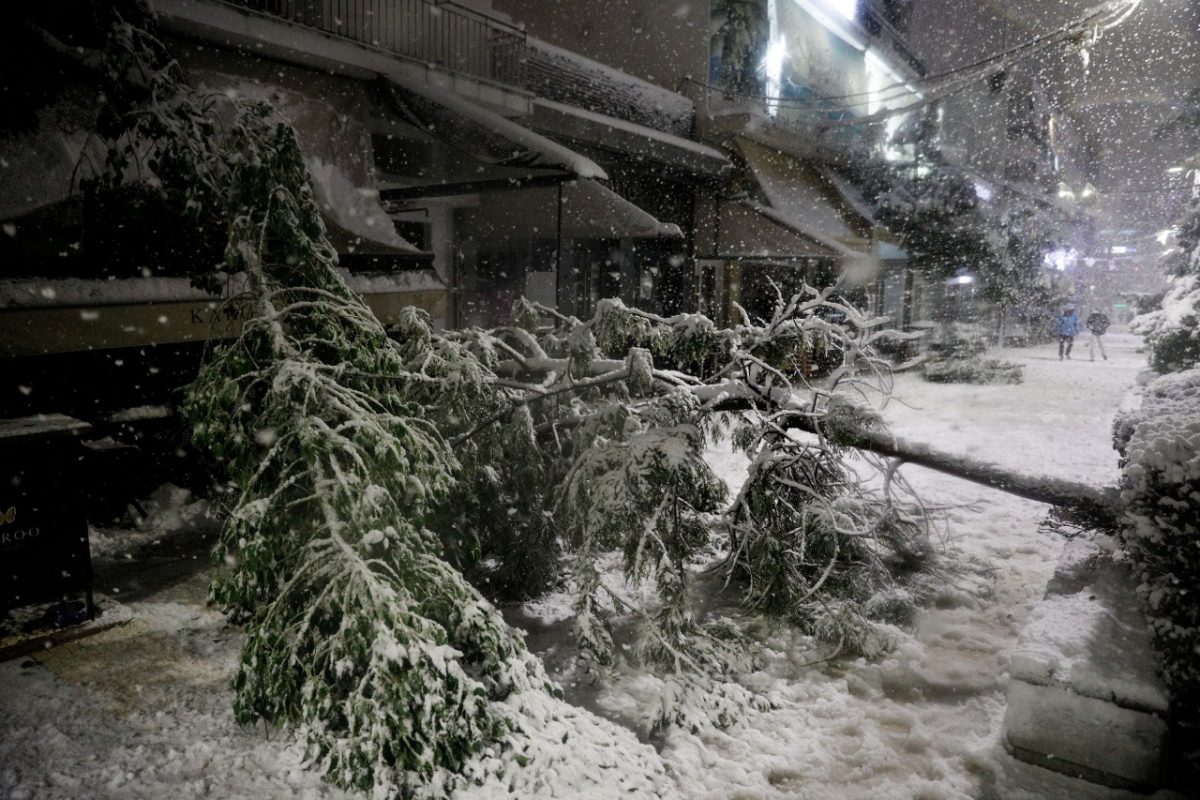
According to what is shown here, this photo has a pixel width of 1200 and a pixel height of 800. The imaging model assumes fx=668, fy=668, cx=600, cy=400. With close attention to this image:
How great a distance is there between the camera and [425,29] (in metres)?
10.5

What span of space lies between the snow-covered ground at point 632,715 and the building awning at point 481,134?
17.1 ft

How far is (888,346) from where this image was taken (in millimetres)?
19938

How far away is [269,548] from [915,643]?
4.42 metres

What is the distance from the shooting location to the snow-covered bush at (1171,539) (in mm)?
3340

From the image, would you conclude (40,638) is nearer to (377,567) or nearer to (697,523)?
(377,567)

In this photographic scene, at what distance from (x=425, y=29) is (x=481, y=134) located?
3.73m

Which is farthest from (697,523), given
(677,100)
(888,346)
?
(888,346)

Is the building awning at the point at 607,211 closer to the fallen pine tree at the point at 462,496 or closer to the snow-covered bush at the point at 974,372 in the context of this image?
the fallen pine tree at the point at 462,496

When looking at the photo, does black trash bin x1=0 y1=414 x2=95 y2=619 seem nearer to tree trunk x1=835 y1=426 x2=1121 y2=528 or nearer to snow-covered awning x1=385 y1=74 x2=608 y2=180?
tree trunk x1=835 y1=426 x2=1121 y2=528

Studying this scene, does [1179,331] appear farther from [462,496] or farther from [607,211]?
[462,496]

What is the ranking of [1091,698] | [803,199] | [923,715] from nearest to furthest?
[1091,698]
[923,715]
[803,199]

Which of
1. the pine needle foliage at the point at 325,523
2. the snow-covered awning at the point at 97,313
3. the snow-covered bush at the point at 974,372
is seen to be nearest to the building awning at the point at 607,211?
the snow-covered awning at the point at 97,313

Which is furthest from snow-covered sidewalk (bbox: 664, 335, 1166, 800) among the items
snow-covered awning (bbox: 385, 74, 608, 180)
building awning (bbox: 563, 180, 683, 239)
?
building awning (bbox: 563, 180, 683, 239)

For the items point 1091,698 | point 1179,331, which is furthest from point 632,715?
point 1179,331
